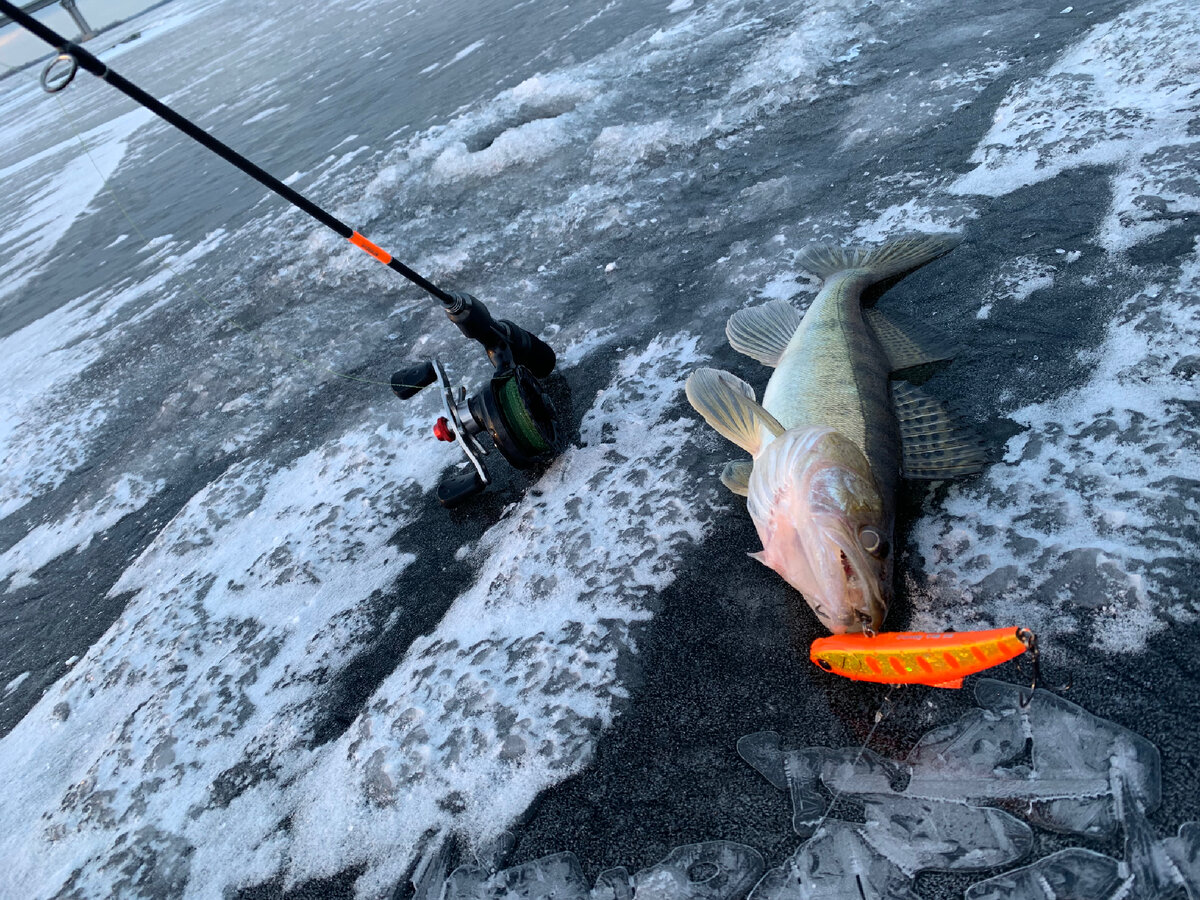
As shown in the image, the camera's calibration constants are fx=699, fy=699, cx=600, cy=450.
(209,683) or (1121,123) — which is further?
(1121,123)

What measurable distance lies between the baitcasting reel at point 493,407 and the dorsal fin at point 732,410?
2.30 feet

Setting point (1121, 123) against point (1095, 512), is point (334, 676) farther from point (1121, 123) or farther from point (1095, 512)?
point (1121, 123)

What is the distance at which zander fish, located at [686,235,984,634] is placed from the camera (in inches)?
83.3

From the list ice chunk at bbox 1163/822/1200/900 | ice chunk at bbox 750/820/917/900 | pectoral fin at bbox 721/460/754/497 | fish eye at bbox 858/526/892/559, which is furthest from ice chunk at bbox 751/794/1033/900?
pectoral fin at bbox 721/460/754/497

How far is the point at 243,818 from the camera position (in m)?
2.30

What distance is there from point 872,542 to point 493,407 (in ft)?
5.13

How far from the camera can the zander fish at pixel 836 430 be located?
6.94 feet

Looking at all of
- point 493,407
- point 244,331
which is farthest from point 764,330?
point 244,331

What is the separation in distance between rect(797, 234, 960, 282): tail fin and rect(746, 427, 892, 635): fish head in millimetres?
1455

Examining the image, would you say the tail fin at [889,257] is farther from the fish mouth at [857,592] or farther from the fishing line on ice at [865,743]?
the fishing line on ice at [865,743]

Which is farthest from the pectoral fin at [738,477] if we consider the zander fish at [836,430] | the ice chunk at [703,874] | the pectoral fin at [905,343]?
the ice chunk at [703,874]

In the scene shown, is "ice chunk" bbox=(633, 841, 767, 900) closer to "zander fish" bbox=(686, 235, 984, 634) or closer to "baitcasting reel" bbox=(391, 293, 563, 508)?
"zander fish" bbox=(686, 235, 984, 634)

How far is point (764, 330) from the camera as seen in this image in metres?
3.39

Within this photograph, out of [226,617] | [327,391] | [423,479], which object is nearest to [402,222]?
[327,391]
